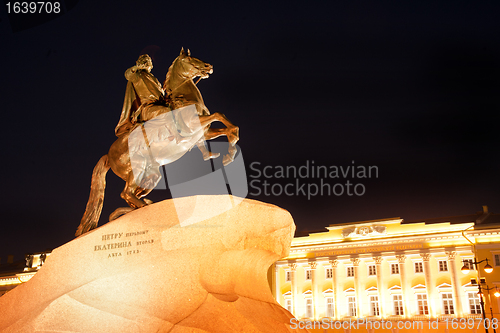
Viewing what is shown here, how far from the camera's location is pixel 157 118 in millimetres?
5426

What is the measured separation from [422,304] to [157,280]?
1422 inches

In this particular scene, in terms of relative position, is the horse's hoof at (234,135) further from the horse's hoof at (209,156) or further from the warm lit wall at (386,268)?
the warm lit wall at (386,268)

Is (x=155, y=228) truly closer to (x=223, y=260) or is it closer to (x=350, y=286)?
(x=223, y=260)

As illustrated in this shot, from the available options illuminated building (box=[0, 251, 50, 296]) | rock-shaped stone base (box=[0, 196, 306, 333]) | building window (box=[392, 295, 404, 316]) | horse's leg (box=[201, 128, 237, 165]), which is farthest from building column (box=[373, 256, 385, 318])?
rock-shaped stone base (box=[0, 196, 306, 333])

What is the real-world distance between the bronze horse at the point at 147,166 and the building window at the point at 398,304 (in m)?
34.9

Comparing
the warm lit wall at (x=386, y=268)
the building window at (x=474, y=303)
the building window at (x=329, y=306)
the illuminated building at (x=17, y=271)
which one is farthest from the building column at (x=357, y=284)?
the illuminated building at (x=17, y=271)

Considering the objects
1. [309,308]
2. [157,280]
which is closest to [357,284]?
[309,308]

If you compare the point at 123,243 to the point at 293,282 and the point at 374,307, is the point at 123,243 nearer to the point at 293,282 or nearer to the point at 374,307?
the point at 374,307

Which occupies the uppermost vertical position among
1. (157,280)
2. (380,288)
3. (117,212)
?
(117,212)

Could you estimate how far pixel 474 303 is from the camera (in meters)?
32.9

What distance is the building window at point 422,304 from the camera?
34.8 metres

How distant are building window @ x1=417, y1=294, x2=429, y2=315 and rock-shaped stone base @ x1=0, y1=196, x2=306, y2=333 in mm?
34755

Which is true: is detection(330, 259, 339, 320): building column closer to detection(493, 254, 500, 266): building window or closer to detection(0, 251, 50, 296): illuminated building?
detection(493, 254, 500, 266): building window

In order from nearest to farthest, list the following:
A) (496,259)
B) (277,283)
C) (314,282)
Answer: (496,259), (314,282), (277,283)
